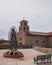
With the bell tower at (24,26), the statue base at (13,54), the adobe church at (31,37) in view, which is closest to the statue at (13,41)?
the statue base at (13,54)

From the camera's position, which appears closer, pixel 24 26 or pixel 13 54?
Result: pixel 13 54

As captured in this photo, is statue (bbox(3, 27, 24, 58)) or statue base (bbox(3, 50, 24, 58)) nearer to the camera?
statue base (bbox(3, 50, 24, 58))

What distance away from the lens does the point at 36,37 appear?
46812mm

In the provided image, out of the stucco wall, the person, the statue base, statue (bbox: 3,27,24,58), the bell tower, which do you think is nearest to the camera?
the statue base

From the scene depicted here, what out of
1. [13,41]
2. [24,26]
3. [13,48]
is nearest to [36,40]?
[24,26]

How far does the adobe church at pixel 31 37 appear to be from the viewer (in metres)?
45.6

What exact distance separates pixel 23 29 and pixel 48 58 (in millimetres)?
33370

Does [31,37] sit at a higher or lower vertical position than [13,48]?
lower

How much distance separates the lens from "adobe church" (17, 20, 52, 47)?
4556 centimetres

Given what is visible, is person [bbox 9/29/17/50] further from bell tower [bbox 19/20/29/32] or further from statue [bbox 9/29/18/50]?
bell tower [bbox 19/20/29/32]

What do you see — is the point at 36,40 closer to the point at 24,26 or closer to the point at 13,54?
the point at 24,26

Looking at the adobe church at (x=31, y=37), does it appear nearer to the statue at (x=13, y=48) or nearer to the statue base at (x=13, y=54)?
the statue at (x=13, y=48)

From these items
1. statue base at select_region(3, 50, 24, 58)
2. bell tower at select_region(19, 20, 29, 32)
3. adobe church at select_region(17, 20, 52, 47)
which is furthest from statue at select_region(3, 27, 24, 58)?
bell tower at select_region(19, 20, 29, 32)

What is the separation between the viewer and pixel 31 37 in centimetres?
4584
